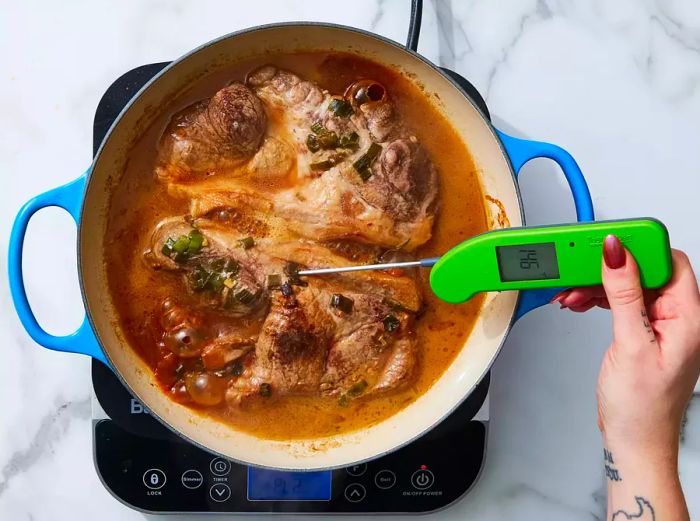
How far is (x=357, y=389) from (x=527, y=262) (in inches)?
25.4

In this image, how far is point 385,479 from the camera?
209 centimetres

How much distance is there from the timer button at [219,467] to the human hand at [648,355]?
3.49 feet

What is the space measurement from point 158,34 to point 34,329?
3.21 ft

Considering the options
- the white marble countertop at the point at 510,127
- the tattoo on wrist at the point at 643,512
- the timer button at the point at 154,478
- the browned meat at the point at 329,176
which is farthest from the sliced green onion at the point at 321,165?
the tattoo on wrist at the point at 643,512

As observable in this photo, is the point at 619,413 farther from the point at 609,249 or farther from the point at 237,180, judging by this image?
the point at 237,180

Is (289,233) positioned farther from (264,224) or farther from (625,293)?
(625,293)

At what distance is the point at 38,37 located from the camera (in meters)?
2.16

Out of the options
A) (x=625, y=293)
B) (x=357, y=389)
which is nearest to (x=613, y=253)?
(x=625, y=293)

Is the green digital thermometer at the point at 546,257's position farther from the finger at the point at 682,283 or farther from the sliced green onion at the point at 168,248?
the sliced green onion at the point at 168,248

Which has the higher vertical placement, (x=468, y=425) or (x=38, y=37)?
(x=38, y=37)

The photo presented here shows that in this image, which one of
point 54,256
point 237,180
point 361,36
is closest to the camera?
point 361,36

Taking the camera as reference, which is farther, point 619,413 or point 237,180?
point 237,180

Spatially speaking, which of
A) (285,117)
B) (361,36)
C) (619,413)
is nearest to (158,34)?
(285,117)

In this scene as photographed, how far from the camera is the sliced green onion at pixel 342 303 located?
1.97 metres
